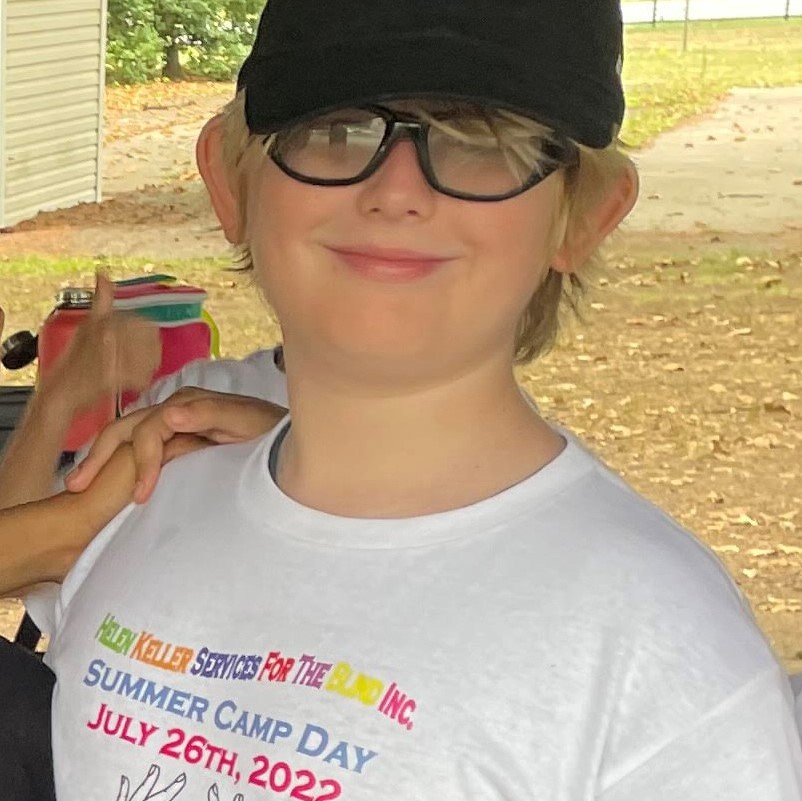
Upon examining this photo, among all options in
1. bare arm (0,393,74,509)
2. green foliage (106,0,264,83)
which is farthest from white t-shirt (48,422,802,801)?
green foliage (106,0,264,83)

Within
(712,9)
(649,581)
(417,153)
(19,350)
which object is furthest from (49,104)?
(649,581)

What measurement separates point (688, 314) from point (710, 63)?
244cm

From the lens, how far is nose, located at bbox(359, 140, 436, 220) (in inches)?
39.8

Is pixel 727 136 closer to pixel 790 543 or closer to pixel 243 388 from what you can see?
pixel 790 543

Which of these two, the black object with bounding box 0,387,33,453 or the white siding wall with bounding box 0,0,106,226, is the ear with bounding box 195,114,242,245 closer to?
the black object with bounding box 0,387,33,453

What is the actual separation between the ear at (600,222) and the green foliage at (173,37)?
5986mm

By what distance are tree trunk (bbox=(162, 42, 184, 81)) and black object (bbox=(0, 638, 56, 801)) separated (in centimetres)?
720

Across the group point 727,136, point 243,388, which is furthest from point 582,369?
point 243,388

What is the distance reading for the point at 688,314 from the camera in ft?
21.9

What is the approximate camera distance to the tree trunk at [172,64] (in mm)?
8125

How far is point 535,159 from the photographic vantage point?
3.37 feet

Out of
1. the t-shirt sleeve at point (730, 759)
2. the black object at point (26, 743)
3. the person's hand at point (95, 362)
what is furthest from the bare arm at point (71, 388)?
the t-shirt sleeve at point (730, 759)

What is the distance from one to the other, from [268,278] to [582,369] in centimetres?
515

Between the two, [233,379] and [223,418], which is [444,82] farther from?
[233,379]
